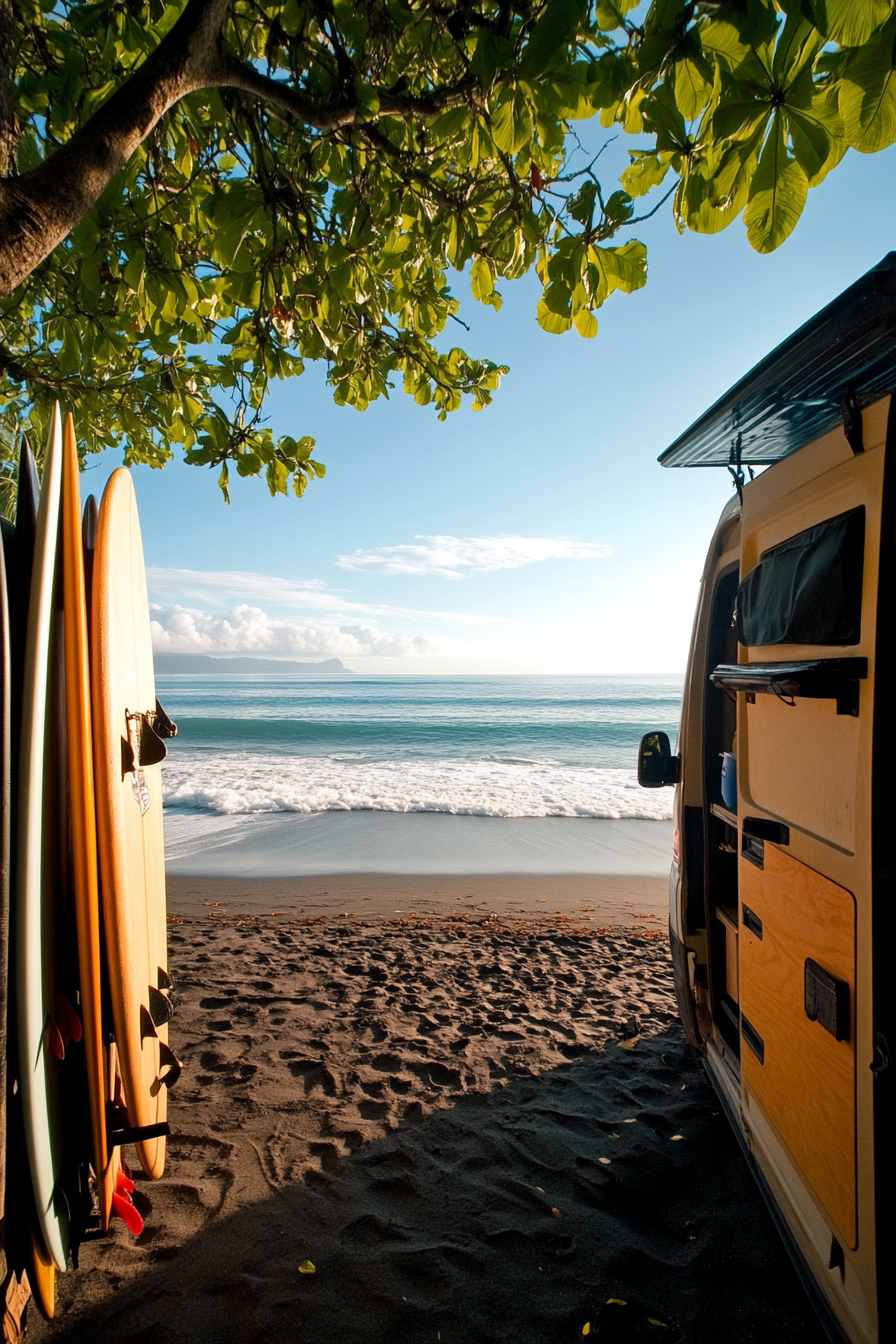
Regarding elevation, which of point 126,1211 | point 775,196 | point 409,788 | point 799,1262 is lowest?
point 409,788

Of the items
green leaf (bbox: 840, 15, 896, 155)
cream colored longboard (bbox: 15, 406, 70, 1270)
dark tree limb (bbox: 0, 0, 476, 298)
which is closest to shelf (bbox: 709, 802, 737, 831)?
green leaf (bbox: 840, 15, 896, 155)

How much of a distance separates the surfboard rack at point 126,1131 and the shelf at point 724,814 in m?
2.51

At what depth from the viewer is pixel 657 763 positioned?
138 inches

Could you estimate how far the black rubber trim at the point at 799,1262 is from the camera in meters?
1.59

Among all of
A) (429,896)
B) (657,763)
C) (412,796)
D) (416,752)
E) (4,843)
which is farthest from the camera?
(416,752)

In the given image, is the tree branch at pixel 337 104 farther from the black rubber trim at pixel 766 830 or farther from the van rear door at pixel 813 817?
the black rubber trim at pixel 766 830

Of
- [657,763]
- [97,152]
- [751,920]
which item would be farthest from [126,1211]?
[97,152]

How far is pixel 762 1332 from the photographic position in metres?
1.88

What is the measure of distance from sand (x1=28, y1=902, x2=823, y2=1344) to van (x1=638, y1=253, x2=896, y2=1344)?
Result: 371 mm

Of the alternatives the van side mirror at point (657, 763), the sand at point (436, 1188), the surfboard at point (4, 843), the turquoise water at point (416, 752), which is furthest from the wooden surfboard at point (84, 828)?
the turquoise water at point (416, 752)

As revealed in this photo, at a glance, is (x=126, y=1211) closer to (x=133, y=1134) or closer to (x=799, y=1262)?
(x=133, y=1134)

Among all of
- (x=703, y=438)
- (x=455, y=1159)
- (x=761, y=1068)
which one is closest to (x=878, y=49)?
(x=703, y=438)

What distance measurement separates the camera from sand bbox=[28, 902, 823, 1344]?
1.93m

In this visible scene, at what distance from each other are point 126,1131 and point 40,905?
31.4 inches
